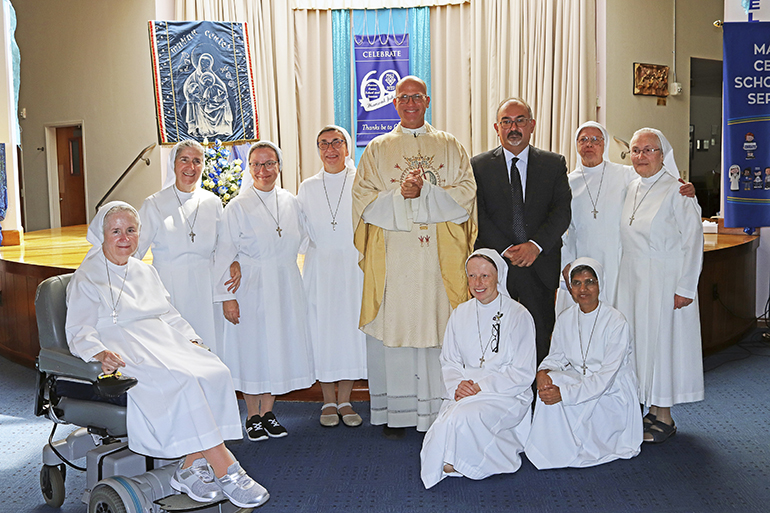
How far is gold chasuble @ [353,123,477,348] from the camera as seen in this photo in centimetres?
416

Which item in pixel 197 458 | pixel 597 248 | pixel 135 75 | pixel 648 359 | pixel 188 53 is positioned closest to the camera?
pixel 197 458

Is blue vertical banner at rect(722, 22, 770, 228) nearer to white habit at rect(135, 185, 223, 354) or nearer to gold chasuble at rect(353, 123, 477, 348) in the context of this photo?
gold chasuble at rect(353, 123, 477, 348)

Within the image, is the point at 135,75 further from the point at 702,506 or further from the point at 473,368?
the point at 702,506

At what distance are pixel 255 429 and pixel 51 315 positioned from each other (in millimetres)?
1491

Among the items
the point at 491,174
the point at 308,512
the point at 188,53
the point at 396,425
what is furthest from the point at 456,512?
the point at 188,53

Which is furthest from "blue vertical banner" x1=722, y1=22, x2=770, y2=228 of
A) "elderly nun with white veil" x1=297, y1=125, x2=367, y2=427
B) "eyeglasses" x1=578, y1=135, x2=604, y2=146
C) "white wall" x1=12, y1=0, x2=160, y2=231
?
"white wall" x1=12, y1=0, x2=160, y2=231

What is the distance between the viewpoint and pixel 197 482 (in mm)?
3037

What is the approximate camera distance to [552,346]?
403cm

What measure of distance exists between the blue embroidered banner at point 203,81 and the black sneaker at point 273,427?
4700mm

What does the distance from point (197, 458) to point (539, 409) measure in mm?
1799

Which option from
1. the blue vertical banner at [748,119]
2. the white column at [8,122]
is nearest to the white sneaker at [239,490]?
the blue vertical banner at [748,119]

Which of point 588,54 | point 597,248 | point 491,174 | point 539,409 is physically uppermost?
point 588,54

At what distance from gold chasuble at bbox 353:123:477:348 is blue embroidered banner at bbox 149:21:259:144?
4.62m

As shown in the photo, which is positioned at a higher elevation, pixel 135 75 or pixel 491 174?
pixel 135 75
